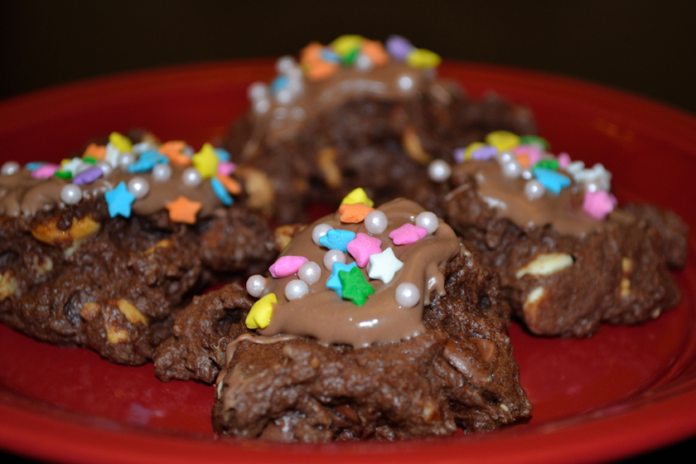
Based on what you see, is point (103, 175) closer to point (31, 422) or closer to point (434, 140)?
point (31, 422)

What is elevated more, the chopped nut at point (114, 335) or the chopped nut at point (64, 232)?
the chopped nut at point (64, 232)

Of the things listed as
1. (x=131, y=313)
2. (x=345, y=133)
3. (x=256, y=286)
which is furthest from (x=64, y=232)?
Answer: (x=345, y=133)

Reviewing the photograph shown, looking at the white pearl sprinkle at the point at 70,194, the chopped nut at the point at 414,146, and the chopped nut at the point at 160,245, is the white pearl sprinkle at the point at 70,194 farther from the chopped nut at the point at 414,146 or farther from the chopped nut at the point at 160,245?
the chopped nut at the point at 414,146

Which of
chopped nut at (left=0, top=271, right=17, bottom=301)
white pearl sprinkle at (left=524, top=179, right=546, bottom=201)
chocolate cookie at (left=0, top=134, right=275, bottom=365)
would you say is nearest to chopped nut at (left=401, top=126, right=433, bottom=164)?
white pearl sprinkle at (left=524, top=179, right=546, bottom=201)

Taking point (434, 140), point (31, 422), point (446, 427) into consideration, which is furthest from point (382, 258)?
point (434, 140)

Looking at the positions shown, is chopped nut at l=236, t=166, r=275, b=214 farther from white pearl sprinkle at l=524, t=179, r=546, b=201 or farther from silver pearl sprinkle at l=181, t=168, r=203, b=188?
white pearl sprinkle at l=524, t=179, r=546, b=201

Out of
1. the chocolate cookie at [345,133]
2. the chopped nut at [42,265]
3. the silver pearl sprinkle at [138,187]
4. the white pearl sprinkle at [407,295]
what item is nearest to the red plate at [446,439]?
the chopped nut at [42,265]
